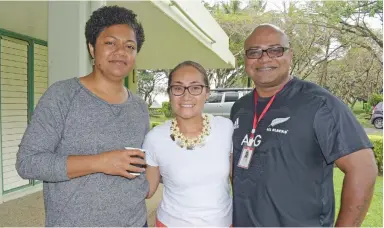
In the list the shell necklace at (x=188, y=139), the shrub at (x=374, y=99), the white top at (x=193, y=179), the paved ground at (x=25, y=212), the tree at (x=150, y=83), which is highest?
the tree at (x=150, y=83)

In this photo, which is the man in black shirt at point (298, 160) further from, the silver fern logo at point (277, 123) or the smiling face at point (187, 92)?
the smiling face at point (187, 92)

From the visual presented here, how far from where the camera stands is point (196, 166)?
188 cm

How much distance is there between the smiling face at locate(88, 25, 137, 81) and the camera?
1782 mm

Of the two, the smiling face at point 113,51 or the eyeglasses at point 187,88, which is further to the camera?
the eyeglasses at point 187,88

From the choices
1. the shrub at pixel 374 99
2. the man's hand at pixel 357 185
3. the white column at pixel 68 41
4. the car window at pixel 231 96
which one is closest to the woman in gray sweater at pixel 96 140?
the white column at pixel 68 41

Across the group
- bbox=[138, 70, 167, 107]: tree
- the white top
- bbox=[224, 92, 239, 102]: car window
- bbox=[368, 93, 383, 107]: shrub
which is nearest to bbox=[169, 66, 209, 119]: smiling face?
the white top

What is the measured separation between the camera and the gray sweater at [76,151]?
151 centimetres

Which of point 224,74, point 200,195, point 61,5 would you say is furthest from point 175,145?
point 224,74

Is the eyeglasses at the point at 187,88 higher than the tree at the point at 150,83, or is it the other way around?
the tree at the point at 150,83

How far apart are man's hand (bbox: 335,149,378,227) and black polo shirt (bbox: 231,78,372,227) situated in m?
0.05

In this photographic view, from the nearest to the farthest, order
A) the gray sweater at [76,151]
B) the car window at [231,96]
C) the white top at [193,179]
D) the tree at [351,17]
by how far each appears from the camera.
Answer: the gray sweater at [76,151], the white top at [193,179], the tree at [351,17], the car window at [231,96]

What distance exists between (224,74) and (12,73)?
67.1 ft

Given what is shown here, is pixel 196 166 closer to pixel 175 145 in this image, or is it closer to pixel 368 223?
pixel 175 145

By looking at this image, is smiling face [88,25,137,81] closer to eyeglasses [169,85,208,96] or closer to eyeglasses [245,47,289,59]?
eyeglasses [169,85,208,96]
